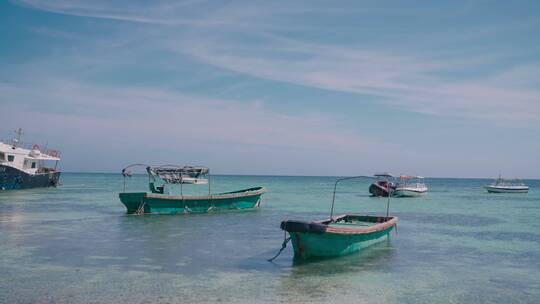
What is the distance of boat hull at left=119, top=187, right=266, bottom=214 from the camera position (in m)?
29.5

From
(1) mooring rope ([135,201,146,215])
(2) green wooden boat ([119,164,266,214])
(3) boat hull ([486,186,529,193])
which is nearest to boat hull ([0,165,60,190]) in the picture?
(2) green wooden boat ([119,164,266,214])

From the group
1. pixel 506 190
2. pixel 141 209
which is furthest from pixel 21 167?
pixel 506 190

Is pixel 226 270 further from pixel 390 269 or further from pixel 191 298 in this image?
pixel 390 269

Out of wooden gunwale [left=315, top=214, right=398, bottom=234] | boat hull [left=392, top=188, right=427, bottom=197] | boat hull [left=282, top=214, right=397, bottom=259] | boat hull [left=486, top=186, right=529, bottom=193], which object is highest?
boat hull [left=486, top=186, right=529, bottom=193]

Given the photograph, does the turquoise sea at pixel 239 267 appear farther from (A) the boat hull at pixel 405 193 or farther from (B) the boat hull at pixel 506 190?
(B) the boat hull at pixel 506 190

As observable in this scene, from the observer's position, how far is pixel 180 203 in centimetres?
3070

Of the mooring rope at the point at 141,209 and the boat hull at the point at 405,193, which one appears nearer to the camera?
the mooring rope at the point at 141,209

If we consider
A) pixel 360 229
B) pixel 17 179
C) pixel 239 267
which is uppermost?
pixel 360 229

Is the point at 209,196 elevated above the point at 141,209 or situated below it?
above

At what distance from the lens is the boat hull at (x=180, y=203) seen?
96.7 ft

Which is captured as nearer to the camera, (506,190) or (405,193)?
(405,193)

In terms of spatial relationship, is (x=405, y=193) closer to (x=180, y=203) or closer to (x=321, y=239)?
(x=180, y=203)

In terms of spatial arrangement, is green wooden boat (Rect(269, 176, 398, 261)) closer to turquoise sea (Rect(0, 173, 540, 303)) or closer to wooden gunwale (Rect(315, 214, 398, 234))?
wooden gunwale (Rect(315, 214, 398, 234))

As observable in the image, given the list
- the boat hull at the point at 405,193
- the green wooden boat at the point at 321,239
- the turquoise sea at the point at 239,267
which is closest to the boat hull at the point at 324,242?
the green wooden boat at the point at 321,239
